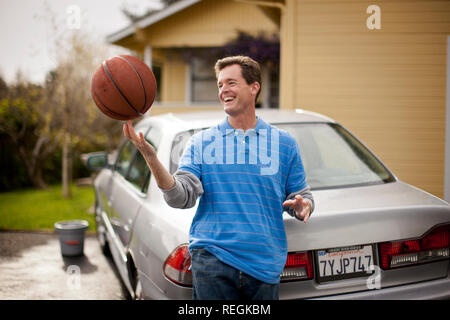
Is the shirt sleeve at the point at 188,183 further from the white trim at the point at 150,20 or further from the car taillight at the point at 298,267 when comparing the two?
the white trim at the point at 150,20

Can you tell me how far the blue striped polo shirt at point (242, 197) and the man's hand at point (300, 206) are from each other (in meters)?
0.09

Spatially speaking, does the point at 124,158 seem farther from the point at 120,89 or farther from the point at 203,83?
the point at 203,83

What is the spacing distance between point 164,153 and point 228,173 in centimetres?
121

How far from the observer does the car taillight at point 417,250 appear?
2.41 meters

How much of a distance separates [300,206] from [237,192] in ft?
0.98

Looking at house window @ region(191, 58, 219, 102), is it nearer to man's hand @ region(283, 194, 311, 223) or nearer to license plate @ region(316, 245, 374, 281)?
license plate @ region(316, 245, 374, 281)

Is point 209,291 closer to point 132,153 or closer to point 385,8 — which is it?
point 132,153

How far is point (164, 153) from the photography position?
124 inches

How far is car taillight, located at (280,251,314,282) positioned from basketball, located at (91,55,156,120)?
3.65 feet

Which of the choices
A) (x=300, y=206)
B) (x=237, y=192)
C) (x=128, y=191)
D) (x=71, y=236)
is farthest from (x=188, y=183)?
(x=71, y=236)

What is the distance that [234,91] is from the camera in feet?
6.88

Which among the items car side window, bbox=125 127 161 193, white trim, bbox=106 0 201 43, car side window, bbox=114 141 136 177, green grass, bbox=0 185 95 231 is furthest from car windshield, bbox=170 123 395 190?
white trim, bbox=106 0 201 43

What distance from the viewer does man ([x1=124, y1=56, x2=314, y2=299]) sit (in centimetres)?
195

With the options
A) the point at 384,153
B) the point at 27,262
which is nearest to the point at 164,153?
the point at 27,262
